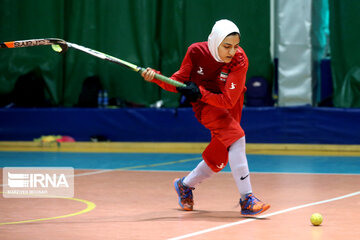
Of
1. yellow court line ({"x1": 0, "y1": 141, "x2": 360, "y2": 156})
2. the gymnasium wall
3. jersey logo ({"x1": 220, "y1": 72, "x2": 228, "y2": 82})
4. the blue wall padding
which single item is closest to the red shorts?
jersey logo ({"x1": 220, "y1": 72, "x2": 228, "y2": 82})


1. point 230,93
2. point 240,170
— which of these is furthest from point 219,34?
point 240,170

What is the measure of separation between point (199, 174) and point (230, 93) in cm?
81

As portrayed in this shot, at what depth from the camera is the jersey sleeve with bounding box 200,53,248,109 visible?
16.4 ft

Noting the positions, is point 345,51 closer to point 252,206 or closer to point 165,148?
point 165,148

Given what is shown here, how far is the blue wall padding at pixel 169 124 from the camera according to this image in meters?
10.6

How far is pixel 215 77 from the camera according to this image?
5273 millimetres

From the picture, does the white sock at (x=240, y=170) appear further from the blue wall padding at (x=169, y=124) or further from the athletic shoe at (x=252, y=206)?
the blue wall padding at (x=169, y=124)

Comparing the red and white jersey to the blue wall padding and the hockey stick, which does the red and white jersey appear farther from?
the blue wall padding

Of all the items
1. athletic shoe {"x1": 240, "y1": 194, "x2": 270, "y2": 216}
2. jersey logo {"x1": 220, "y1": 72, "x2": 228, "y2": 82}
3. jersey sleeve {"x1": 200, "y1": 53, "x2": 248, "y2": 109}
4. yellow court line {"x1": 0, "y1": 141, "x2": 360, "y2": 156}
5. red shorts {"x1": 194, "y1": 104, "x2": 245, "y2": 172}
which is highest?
jersey logo {"x1": 220, "y1": 72, "x2": 228, "y2": 82}

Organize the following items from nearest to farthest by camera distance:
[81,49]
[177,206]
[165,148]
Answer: [81,49], [177,206], [165,148]

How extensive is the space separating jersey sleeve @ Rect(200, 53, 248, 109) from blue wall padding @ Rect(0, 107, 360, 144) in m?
5.82

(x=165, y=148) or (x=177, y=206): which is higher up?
(x=177, y=206)

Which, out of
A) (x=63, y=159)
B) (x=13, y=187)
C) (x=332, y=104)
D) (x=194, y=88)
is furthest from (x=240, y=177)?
(x=332, y=104)

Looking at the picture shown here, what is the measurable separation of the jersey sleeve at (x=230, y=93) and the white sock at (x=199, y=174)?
0.59 m
